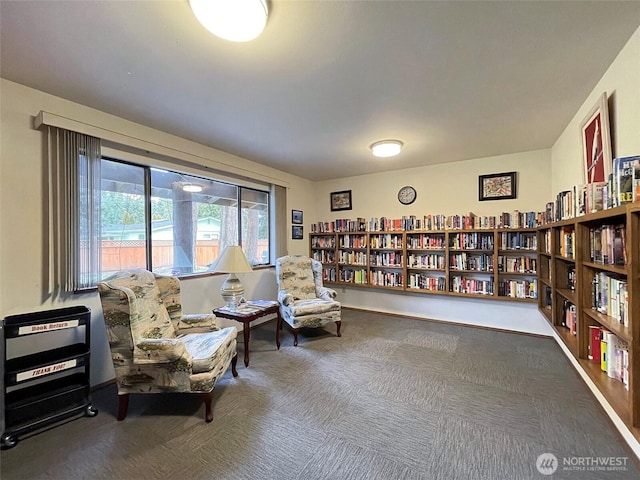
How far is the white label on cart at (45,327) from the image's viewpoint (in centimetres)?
181

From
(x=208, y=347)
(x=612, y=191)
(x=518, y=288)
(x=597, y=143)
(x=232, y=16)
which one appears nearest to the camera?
(x=232, y=16)

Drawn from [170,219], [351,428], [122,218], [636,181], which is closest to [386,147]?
[636,181]

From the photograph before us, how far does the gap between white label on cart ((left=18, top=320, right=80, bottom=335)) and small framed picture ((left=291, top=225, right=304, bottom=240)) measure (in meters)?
3.34

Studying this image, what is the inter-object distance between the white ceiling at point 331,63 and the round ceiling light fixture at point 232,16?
10 cm

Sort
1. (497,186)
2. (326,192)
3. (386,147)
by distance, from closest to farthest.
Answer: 1. (386,147)
2. (497,186)
3. (326,192)

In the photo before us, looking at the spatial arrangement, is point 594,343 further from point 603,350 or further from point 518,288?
point 518,288

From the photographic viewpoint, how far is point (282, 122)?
108 inches

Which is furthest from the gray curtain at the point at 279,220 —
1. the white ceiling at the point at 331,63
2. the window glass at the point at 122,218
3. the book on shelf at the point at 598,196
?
the book on shelf at the point at 598,196

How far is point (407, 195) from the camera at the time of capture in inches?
181

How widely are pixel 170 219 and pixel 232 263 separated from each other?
973 millimetres

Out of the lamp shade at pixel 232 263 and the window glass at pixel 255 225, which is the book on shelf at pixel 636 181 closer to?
the lamp shade at pixel 232 263

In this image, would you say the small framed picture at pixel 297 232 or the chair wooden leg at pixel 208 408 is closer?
the chair wooden leg at pixel 208 408

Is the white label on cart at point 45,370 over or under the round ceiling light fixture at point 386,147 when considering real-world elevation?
under

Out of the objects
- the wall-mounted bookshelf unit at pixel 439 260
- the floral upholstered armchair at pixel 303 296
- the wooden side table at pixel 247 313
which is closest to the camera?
the wooden side table at pixel 247 313
